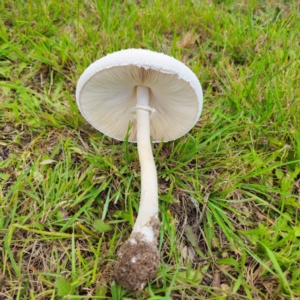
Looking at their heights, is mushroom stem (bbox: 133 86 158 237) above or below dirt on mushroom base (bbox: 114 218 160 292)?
above

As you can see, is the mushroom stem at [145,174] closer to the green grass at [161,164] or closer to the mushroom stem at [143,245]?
the mushroom stem at [143,245]

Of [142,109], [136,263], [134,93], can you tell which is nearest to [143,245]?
[136,263]

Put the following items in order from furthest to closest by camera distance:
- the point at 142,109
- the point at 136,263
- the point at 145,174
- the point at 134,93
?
1. the point at 134,93
2. the point at 142,109
3. the point at 145,174
4. the point at 136,263

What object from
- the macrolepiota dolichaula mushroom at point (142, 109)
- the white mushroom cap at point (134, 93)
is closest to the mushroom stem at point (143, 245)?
the macrolepiota dolichaula mushroom at point (142, 109)

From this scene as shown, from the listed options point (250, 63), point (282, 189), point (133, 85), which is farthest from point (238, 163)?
point (250, 63)

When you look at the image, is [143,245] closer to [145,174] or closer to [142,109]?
[145,174]

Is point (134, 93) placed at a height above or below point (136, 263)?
above

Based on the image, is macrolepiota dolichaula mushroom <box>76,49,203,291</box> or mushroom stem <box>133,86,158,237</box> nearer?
macrolepiota dolichaula mushroom <box>76,49,203,291</box>

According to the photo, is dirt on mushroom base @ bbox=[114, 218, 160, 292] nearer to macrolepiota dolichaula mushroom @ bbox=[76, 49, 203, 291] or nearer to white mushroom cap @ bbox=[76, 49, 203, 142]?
macrolepiota dolichaula mushroom @ bbox=[76, 49, 203, 291]

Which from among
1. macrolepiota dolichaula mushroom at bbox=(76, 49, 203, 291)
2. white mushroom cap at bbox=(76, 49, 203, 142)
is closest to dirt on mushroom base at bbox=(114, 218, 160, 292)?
macrolepiota dolichaula mushroom at bbox=(76, 49, 203, 291)
